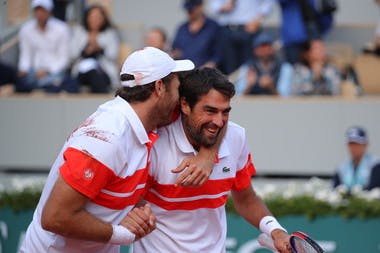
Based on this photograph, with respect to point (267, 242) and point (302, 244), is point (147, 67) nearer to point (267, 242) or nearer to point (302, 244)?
point (302, 244)

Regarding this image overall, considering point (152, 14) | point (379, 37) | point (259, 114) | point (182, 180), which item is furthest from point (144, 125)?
point (152, 14)

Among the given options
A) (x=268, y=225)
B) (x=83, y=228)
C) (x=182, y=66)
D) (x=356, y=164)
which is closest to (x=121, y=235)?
(x=83, y=228)

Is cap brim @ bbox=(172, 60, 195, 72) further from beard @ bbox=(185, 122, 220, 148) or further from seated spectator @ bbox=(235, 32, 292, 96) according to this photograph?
seated spectator @ bbox=(235, 32, 292, 96)

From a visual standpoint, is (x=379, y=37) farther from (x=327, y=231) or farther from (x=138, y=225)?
(x=138, y=225)

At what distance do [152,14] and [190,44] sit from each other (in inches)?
118

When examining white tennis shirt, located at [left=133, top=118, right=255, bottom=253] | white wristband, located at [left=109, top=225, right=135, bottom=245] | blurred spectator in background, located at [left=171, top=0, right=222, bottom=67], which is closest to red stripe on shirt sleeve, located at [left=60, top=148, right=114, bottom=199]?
white wristband, located at [left=109, top=225, right=135, bottom=245]

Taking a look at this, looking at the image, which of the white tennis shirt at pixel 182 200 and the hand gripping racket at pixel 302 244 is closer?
the hand gripping racket at pixel 302 244

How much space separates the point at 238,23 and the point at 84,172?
7611mm

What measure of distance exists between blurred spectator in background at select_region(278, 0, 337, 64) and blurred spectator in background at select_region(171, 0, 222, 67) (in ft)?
2.66

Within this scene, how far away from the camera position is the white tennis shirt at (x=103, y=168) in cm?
479

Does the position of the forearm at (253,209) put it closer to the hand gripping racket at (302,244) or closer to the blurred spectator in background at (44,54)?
the hand gripping racket at (302,244)

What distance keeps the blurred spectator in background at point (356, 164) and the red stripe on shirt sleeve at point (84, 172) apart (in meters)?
5.33

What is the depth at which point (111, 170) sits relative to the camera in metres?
4.84

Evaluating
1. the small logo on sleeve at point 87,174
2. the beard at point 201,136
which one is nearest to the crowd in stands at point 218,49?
the beard at point 201,136
